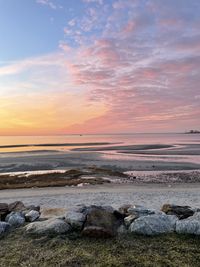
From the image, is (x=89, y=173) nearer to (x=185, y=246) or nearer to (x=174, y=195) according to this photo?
(x=174, y=195)

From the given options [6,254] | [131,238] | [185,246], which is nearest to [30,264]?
[6,254]

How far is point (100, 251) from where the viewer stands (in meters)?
5.88

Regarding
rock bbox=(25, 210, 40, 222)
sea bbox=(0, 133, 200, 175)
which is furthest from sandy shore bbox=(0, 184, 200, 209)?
sea bbox=(0, 133, 200, 175)

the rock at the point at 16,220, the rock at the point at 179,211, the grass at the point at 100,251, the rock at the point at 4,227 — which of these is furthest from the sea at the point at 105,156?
the grass at the point at 100,251

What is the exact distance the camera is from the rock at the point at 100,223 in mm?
6506

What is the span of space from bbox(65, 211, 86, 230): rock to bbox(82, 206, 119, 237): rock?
12 cm

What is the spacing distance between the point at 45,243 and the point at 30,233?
699 millimetres

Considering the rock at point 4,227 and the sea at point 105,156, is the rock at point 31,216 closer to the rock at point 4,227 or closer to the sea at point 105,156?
the rock at point 4,227

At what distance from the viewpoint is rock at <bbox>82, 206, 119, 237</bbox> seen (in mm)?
6506

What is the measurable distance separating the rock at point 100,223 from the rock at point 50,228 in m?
0.45

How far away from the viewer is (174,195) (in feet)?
51.3

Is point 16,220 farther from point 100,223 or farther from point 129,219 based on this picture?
point 129,219

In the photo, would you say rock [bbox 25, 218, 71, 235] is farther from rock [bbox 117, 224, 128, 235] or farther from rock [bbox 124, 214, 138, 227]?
rock [bbox 124, 214, 138, 227]

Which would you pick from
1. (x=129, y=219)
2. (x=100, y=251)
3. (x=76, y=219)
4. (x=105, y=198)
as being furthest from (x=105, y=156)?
(x=100, y=251)
